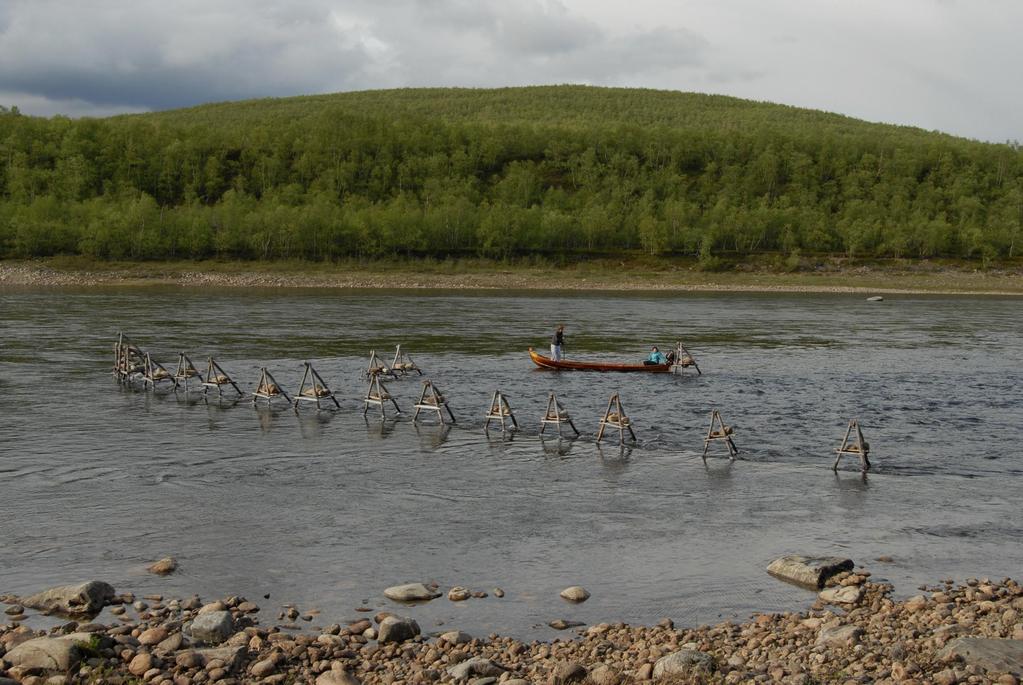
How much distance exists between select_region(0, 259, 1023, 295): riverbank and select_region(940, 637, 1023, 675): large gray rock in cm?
12257

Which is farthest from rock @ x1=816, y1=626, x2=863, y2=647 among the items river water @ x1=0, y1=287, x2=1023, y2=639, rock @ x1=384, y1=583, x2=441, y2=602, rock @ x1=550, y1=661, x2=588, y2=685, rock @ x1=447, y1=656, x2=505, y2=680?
rock @ x1=384, y1=583, x2=441, y2=602

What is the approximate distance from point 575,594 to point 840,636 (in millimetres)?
5452

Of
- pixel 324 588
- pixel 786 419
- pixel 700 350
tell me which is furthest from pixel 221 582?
pixel 700 350

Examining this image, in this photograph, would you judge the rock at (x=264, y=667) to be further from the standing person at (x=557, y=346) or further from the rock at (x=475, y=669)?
the standing person at (x=557, y=346)

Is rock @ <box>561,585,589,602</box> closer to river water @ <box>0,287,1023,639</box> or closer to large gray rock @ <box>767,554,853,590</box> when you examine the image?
river water @ <box>0,287,1023,639</box>

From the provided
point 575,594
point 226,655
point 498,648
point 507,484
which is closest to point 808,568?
point 575,594

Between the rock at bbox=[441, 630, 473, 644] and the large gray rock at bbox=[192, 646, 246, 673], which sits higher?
the large gray rock at bbox=[192, 646, 246, 673]

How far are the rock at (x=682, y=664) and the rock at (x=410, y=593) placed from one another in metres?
5.84

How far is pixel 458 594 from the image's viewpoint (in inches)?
816

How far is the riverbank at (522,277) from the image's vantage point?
443ft

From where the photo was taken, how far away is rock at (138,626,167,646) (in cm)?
1760

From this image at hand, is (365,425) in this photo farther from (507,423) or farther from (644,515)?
(644,515)

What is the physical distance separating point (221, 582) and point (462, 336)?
54.4m

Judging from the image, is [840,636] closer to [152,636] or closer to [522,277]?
[152,636]
